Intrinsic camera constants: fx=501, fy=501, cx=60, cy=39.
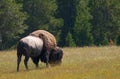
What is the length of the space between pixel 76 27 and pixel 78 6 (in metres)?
3.40

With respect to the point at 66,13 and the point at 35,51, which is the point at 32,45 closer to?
the point at 35,51

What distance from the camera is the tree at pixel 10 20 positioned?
192ft

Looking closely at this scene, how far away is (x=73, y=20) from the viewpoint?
2793 inches

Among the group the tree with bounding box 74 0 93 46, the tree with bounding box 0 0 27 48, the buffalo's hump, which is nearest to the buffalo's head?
the buffalo's hump

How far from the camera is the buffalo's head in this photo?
24.3 meters

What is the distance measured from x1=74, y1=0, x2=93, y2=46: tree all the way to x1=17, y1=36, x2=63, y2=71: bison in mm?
40503

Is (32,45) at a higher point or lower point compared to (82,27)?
higher

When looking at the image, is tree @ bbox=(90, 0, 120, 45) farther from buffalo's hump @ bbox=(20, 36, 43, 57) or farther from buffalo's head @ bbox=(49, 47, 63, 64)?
buffalo's hump @ bbox=(20, 36, 43, 57)

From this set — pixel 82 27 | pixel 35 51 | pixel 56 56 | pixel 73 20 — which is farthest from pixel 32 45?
pixel 73 20

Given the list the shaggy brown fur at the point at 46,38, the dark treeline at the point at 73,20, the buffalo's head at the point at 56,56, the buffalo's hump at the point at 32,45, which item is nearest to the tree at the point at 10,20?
the dark treeline at the point at 73,20

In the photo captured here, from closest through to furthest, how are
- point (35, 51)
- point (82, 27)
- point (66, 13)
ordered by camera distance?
point (35, 51) → point (82, 27) → point (66, 13)

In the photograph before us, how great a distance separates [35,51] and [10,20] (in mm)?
36599

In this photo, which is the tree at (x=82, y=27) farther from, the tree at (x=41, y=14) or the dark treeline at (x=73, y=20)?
the tree at (x=41, y=14)

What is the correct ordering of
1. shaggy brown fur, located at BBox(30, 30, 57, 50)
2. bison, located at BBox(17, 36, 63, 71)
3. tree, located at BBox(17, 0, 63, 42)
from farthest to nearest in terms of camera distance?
tree, located at BBox(17, 0, 63, 42)
shaggy brown fur, located at BBox(30, 30, 57, 50)
bison, located at BBox(17, 36, 63, 71)
